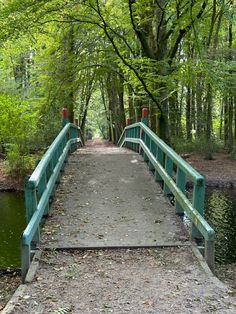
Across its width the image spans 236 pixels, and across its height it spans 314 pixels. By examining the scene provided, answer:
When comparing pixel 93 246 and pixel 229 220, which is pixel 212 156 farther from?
pixel 93 246

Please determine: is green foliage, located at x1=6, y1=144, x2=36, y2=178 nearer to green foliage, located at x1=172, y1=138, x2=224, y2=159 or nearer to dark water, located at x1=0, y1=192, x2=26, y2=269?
dark water, located at x1=0, y1=192, x2=26, y2=269

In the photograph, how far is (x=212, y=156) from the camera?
20641mm

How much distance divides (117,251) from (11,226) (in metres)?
5.60

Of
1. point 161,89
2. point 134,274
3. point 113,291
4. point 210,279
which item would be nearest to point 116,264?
point 134,274

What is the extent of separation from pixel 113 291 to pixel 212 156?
16.9 m

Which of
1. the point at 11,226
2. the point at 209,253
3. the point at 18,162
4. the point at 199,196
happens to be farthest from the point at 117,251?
the point at 18,162

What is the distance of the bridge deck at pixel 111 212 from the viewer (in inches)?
232

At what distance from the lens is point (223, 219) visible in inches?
433

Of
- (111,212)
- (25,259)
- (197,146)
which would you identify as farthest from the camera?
(197,146)

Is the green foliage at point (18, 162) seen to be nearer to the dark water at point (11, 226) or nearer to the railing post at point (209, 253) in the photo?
the dark water at point (11, 226)

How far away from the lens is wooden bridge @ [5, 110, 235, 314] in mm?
4254

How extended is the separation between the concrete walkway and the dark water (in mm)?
1626

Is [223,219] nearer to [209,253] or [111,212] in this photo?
[111,212]

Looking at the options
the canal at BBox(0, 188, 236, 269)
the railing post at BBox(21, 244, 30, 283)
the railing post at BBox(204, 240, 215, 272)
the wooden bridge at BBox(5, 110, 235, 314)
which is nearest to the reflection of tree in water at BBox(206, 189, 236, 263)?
the canal at BBox(0, 188, 236, 269)
